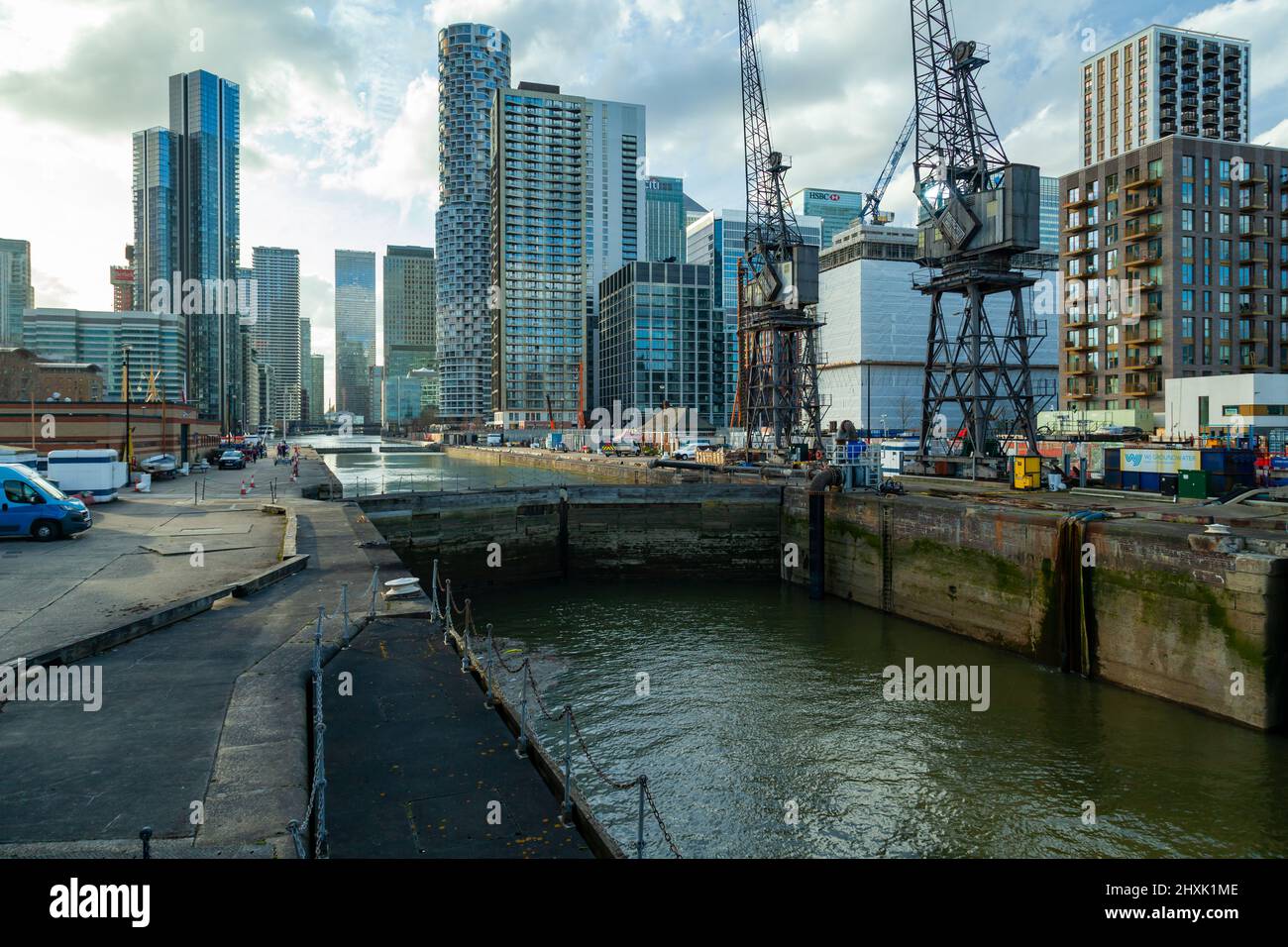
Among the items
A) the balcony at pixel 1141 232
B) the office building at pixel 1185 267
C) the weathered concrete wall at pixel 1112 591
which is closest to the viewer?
the weathered concrete wall at pixel 1112 591

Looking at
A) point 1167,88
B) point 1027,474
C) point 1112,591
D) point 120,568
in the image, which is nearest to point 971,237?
point 1027,474

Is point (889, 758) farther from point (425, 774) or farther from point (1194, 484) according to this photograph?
point (1194, 484)

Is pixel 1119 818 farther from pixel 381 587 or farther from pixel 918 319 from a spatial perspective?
pixel 918 319

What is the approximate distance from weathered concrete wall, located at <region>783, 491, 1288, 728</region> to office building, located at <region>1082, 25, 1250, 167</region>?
17533cm

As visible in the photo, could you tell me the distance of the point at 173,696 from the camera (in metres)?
11.3

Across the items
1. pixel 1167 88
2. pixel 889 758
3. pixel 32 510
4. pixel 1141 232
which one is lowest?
pixel 889 758

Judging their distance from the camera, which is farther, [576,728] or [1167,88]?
[1167,88]

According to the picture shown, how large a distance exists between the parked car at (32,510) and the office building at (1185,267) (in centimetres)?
10660

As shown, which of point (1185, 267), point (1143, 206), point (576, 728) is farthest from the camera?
point (1143, 206)

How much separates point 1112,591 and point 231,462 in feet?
250

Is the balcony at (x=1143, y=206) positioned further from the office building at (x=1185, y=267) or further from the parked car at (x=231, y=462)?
the parked car at (x=231, y=462)

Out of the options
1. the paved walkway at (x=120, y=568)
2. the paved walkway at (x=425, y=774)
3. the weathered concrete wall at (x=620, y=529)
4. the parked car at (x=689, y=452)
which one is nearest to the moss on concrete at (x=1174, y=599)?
the paved walkway at (x=425, y=774)

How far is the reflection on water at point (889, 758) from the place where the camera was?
48.0ft
